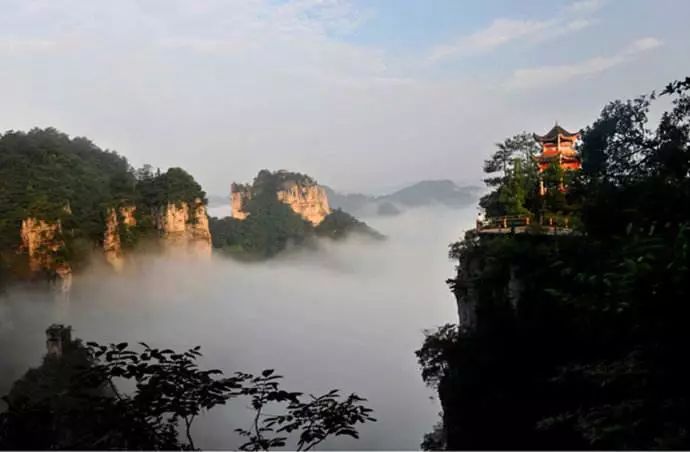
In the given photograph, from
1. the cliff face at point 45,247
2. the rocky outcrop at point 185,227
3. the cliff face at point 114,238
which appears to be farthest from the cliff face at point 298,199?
the cliff face at point 45,247

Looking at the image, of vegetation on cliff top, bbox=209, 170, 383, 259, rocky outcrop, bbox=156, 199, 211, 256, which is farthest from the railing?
vegetation on cliff top, bbox=209, 170, 383, 259

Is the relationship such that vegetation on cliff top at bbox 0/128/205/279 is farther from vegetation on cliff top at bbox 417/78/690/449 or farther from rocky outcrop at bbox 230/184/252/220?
rocky outcrop at bbox 230/184/252/220

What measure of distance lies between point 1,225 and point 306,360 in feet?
65.3

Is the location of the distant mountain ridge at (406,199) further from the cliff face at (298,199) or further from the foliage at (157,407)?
the foliage at (157,407)

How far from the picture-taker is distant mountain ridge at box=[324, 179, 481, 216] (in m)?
78.0

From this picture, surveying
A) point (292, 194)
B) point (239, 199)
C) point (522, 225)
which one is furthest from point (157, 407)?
point (292, 194)

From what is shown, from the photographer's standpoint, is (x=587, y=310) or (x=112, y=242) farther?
(x=112, y=242)

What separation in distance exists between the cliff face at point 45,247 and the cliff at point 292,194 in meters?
33.6

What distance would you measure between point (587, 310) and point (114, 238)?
2904 cm

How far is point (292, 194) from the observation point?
60.8m

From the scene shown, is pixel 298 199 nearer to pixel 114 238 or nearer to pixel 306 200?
pixel 306 200

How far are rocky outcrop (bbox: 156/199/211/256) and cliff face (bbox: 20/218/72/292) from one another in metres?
8.21

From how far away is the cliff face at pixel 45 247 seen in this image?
980 inches

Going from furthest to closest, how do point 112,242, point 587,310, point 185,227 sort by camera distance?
point 185,227, point 112,242, point 587,310
